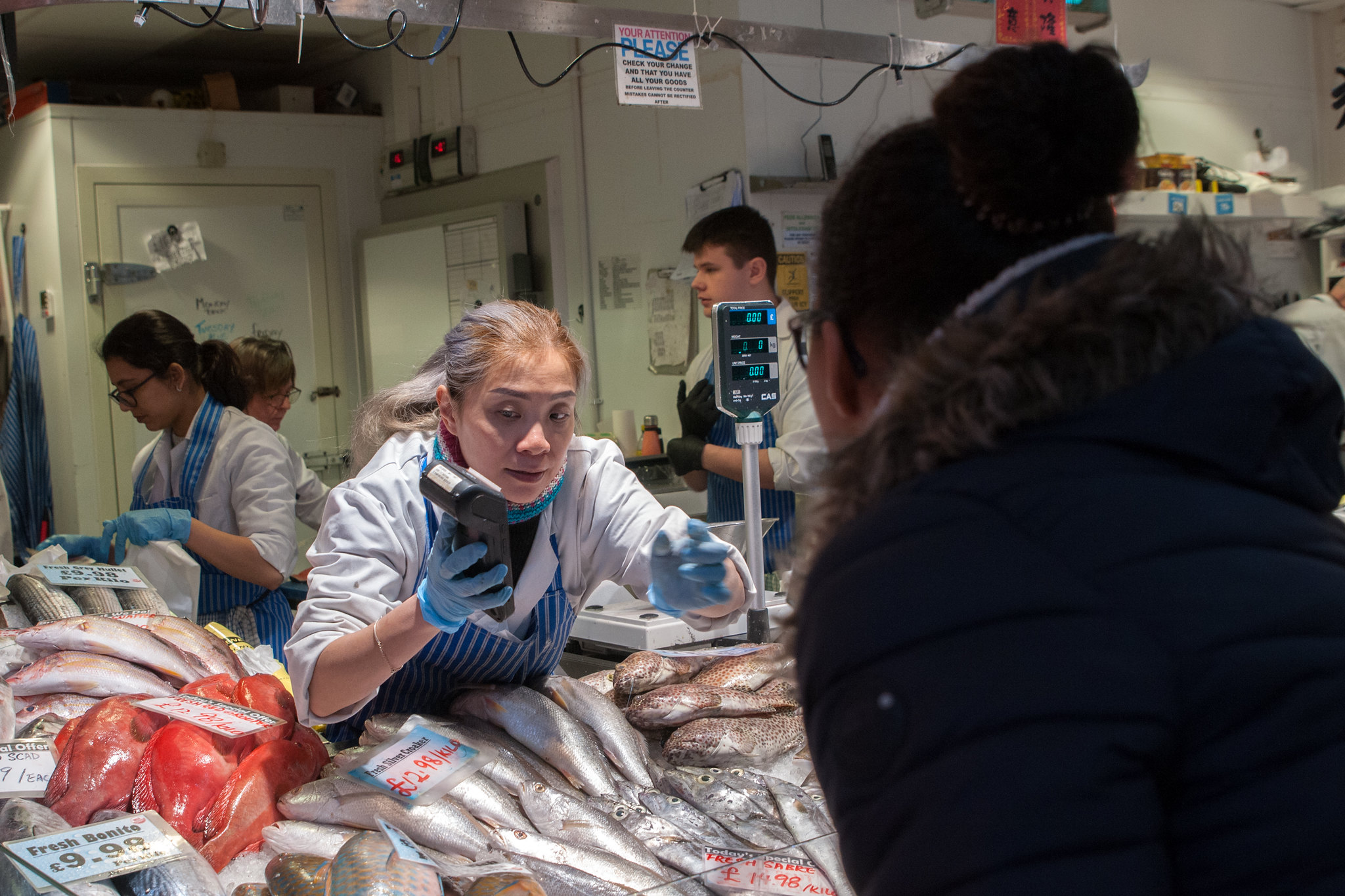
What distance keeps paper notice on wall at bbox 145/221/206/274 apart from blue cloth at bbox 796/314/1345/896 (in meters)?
6.17

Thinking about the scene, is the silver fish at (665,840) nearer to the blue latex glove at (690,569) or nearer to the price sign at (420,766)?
the price sign at (420,766)

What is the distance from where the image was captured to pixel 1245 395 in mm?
740

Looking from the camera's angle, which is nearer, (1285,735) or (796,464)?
(1285,735)

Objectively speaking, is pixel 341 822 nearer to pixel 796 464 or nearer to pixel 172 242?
pixel 796 464

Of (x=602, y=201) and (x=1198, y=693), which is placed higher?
(x=602, y=201)

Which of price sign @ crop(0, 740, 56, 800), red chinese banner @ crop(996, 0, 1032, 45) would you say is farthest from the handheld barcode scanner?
red chinese banner @ crop(996, 0, 1032, 45)

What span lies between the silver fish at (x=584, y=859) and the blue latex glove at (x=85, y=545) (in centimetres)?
243

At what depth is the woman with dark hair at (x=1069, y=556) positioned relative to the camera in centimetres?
68

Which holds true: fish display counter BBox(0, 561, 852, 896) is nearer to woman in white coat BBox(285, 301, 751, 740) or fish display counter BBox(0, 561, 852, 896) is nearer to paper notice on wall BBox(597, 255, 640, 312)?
woman in white coat BBox(285, 301, 751, 740)

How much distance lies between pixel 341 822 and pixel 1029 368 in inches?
49.1

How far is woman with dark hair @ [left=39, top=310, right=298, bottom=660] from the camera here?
362cm

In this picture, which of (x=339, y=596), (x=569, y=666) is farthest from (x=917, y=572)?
(x=569, y=666)

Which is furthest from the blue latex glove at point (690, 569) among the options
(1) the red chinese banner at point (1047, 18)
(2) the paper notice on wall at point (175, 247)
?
(2) the paper notice on wall at point (175, 247)

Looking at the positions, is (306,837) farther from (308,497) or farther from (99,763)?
(308,497)
